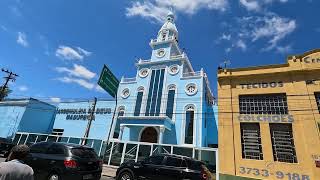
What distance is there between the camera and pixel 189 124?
22656mm

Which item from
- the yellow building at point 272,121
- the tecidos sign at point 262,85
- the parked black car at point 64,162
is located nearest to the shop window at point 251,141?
the yellow building at point 272,121

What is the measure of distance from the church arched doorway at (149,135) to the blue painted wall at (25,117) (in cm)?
1695

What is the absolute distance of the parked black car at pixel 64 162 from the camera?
696 centimetres

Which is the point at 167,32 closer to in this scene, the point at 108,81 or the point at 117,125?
the point at 117,125

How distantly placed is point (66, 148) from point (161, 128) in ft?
46.8

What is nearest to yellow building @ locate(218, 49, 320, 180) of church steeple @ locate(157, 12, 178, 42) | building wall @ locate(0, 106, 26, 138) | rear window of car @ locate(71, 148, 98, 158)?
rear window of car @ locate(71, 148, 98, 158)

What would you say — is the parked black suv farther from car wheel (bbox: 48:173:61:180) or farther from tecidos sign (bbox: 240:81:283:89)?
tecidos sign (bbox: 240:81:283:89)

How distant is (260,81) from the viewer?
1684 cm

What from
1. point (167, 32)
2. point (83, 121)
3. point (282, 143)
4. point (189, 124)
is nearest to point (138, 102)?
point (189, 124)

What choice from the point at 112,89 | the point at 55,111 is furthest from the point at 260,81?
the point at 55,111

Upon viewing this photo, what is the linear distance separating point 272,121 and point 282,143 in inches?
63.8

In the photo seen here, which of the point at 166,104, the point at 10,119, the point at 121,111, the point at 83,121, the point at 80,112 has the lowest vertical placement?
the point at 10,119

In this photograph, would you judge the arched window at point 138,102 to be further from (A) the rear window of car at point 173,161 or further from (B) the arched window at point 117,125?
(A) the rear window of car at point 173,161

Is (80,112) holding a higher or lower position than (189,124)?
higher
